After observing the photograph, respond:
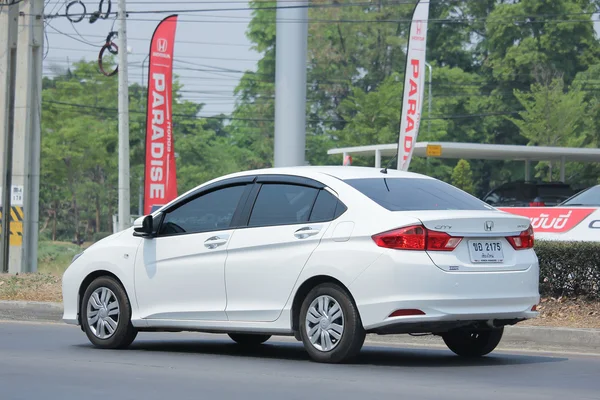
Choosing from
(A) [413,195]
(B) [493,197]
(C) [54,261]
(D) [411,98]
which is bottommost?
(C) [54,261]

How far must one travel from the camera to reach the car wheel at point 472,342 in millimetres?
10391

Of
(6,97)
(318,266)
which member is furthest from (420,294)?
(6,97)

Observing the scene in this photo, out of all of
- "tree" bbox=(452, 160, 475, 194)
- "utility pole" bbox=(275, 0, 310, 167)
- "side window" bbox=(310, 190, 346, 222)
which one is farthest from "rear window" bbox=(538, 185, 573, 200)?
"tree" bbox=(452, 160, 475, 194)

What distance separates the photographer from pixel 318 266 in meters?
9.56

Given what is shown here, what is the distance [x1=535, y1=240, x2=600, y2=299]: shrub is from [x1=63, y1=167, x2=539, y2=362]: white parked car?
9.64 ft

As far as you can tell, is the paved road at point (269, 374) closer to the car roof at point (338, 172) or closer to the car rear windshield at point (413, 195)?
the car rear windshield at point (413, 195)

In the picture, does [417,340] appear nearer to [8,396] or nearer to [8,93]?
[8,396]

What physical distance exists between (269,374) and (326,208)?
5.05 feet

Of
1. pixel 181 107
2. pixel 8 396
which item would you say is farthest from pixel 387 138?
pixel 8 396

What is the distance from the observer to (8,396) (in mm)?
7848

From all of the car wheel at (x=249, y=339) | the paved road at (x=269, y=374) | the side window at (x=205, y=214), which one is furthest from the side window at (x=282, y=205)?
the car wheel at (x=249, y=339)

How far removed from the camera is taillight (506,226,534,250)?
9.67 metres

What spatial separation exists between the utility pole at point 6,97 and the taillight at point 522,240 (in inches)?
580

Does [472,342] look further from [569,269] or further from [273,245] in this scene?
[569,269]
